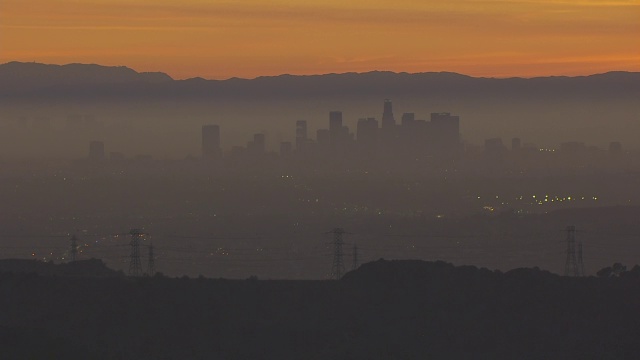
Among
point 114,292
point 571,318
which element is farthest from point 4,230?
point 571,318

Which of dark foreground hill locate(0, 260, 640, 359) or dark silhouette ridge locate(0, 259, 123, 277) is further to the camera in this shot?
dark silhouette ridge locate(0, 259, 123, 277)

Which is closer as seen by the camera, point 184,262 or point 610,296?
point 610,296

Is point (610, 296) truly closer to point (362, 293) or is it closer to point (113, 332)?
point (362, 293)

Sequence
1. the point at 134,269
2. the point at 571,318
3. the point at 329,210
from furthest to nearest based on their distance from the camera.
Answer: the point at 329,210
the point at 134,269
the point at 571,318

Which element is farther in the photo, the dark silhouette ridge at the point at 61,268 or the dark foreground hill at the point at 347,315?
the dark silhouette ridge at the point at 61,268

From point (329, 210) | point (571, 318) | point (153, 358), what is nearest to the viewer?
point (153, 358)

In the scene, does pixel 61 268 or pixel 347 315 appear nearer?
pixel 347 315

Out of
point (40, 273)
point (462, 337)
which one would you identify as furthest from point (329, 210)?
point (462, 337)

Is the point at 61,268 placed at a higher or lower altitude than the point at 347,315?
higher
